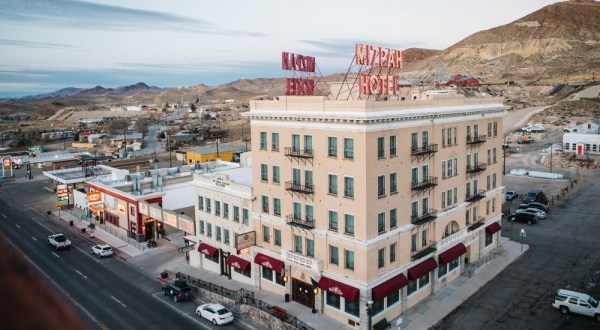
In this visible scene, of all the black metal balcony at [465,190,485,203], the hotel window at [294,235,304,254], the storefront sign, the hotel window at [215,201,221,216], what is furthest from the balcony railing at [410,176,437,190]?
the hotel window at [215,201,221,216]

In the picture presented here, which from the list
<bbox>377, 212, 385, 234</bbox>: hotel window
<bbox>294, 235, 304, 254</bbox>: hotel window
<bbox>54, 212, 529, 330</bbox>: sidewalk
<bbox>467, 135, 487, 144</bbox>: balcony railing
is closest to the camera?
<bbox>377, 212, 385, 234</bbox>: hotel window

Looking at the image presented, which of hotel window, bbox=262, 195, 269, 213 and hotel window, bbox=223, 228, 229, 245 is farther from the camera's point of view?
hotel window, bbox=223, 228, 229, 245

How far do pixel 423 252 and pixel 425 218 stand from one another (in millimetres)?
2940

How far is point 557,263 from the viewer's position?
4794 cm

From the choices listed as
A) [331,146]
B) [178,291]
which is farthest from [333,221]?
[178,291]

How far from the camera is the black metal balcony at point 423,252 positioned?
1580 inches

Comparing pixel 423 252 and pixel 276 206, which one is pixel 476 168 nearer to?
pixel 423 252

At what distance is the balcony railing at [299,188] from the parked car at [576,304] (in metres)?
21.7

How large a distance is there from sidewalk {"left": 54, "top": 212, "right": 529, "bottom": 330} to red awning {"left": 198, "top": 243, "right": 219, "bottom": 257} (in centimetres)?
243

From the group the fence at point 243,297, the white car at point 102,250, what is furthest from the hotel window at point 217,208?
the white car at point 102,250

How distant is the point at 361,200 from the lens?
117 feet

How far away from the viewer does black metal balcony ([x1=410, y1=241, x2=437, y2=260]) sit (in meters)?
40.1

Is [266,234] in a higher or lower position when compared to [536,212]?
higher

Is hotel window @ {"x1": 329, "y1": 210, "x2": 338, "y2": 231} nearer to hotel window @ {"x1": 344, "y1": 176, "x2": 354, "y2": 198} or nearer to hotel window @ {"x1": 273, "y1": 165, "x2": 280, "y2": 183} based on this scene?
hotel window @ {"x1": 344, "y1": 176, "x2": 354, "y2": 198}
